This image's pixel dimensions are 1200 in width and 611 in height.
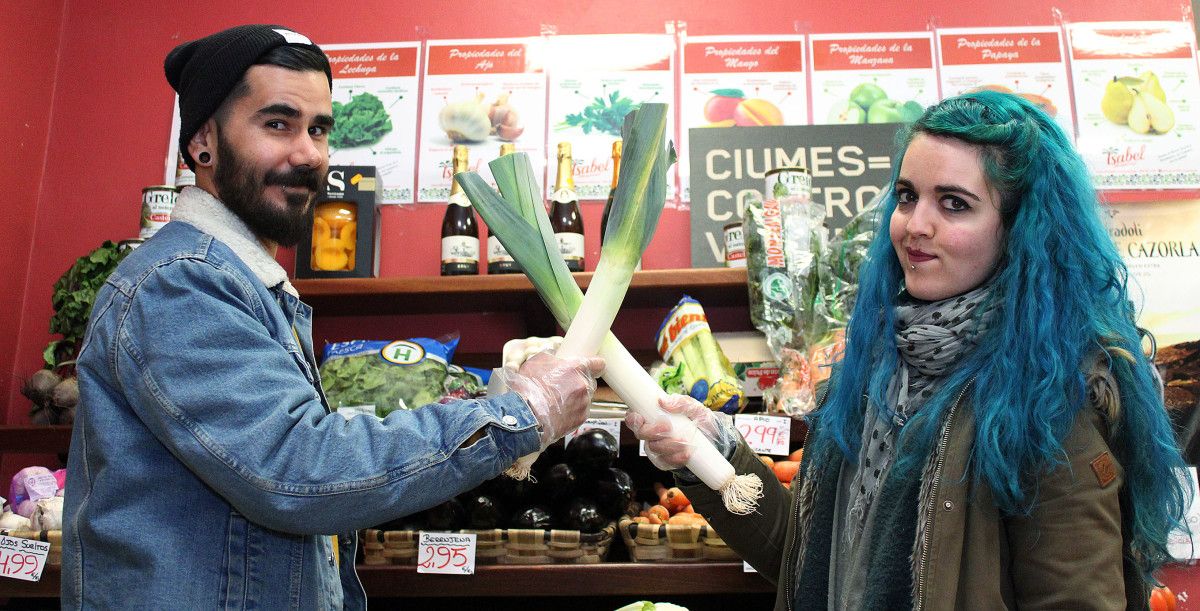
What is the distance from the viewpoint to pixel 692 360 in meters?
2.42

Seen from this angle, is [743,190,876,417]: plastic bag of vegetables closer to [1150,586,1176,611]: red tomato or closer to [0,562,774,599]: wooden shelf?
[0,562,774,599]: wooden shelf

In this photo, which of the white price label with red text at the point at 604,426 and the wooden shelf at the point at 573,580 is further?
the white price label with red text at the point at 604,426

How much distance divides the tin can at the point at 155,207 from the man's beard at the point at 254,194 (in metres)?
1.30

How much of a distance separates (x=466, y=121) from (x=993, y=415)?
220cm

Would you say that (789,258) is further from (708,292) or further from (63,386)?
(63,386)

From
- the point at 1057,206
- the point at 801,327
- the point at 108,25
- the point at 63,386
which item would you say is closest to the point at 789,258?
the point at 801,327

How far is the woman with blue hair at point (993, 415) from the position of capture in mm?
1304

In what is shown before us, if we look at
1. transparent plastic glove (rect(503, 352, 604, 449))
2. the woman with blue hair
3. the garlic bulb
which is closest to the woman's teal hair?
the woman with blue hair

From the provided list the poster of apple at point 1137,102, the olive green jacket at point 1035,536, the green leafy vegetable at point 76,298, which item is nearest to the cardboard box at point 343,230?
the green leafy vegetable at point 76,298

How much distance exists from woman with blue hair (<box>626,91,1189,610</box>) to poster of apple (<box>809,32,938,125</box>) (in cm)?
154

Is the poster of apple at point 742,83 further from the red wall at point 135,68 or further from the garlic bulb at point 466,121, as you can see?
the garlic bulb at point 466,121

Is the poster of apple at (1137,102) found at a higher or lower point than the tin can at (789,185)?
higher

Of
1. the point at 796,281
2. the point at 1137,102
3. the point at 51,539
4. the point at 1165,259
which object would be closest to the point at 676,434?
the point at 796,281

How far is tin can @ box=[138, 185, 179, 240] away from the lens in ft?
8.84
